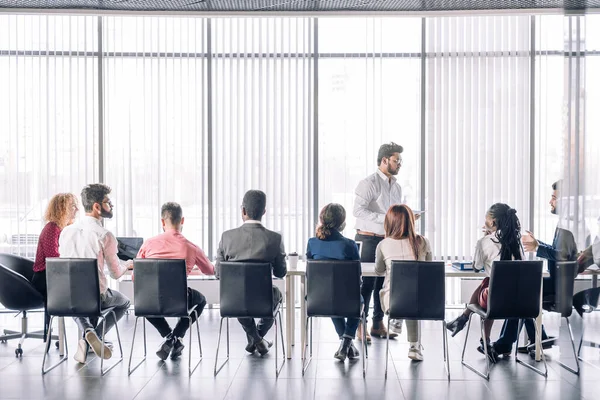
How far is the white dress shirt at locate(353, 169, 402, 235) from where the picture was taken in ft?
21.6

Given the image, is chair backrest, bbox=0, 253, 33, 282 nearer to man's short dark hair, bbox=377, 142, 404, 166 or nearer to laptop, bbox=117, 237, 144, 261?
laptop, bbox=117, 237, 144, 261

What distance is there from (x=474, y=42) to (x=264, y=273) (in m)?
4.27

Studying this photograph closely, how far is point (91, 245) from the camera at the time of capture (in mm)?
5258

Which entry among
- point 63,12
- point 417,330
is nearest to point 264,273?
point 417,330

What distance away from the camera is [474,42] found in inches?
306

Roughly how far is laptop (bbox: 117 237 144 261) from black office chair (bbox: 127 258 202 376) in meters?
1.56

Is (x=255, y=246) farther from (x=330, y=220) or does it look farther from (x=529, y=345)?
(x=529, y=345)

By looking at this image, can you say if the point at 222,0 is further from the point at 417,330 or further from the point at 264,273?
the point at 417,330

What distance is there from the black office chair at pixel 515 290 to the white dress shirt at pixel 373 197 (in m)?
1.82

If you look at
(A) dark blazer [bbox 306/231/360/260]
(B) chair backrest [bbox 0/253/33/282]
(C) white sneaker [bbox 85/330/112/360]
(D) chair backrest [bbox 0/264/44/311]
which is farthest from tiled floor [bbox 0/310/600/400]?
(A) dark blazer [bbox 306/231/360/260]

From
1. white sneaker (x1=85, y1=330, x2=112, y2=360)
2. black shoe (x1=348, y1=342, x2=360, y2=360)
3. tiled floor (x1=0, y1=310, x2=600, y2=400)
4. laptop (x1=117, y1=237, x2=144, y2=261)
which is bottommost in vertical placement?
tiled floor (x1=0, y1=310, x2=600, y2=400)

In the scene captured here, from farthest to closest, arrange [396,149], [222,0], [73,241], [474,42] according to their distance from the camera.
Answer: [474,42]
[222,0]
[396,149]
[73,241]

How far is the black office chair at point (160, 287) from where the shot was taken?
16.4 ft

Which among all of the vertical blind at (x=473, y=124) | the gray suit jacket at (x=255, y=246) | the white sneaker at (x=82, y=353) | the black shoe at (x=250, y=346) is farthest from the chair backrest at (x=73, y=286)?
the vertical blind at (x=473, y=124)
